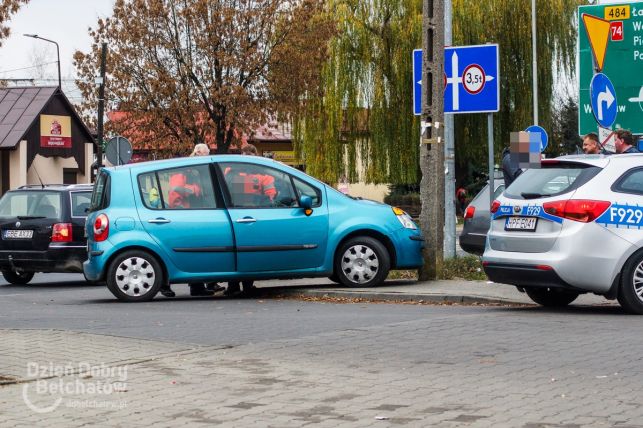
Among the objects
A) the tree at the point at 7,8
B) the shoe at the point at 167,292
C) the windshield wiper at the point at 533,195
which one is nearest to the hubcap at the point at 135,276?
the shoe at the point at 167,292

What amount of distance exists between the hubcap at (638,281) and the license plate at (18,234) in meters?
10.3

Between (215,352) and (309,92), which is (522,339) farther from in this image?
(309,92)

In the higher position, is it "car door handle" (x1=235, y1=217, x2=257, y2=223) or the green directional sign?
the green directional sign

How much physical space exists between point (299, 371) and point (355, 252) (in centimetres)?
682

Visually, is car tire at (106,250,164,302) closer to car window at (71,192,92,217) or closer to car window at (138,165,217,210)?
car window at (138,165,217,210)

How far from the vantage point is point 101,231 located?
48.5ft

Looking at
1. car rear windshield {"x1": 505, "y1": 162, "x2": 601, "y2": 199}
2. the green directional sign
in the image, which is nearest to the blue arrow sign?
the green directional sign

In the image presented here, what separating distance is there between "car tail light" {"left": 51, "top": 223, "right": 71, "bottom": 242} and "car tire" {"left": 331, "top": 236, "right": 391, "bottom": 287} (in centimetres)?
547

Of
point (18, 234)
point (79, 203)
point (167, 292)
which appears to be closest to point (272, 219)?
point (167, 292)

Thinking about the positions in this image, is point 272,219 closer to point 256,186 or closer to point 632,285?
point 256,186

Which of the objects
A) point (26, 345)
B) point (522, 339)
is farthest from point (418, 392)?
point (26, 345)

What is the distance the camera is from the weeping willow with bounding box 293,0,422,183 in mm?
43125

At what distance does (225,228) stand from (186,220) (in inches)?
18.6

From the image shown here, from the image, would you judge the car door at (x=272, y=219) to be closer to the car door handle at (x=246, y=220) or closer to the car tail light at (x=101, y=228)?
the car door handle at (x=246, y=220)
